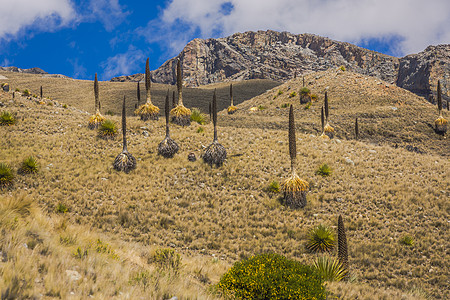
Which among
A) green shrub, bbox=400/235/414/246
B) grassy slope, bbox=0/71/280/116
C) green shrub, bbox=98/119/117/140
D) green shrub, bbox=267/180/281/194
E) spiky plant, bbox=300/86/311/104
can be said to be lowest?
green shrub, bbox=400/235/414/246

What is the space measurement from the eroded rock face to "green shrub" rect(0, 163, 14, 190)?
361 ft

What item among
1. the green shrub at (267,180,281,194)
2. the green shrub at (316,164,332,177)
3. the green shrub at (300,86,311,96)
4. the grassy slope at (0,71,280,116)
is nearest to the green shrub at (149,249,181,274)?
the green shrub at (267,180,281,194)

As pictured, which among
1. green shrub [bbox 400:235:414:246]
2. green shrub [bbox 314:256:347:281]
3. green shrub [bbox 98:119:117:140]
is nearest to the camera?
green shrub [bbox 314:256:347:281]

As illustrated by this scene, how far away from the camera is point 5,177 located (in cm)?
1462

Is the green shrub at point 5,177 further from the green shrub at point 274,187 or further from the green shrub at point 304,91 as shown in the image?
the green shrub at point 304,91

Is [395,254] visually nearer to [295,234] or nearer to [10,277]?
[295,234]

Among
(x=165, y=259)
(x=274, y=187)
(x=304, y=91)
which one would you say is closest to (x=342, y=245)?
(x=165, y=259)

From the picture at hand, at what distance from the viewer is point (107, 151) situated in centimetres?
2067

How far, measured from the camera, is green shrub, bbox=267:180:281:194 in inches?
711

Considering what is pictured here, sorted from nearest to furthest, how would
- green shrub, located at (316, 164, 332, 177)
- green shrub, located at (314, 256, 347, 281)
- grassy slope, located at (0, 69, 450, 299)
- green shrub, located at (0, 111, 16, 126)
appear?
→ 1. green shrub, located at (314, 256, 347, 281)
2. grassy slope, located at (0, 69, 450, 299)
3. green shrub, located at (316, 164, 332, 177)
4. green shrub, located at (0, 111, 16, 126)

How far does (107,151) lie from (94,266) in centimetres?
1699

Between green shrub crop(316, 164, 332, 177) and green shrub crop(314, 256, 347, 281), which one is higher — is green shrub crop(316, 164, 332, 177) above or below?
above

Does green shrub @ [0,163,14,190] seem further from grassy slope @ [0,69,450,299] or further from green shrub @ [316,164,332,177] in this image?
green shrub @ [316,164,332,177]

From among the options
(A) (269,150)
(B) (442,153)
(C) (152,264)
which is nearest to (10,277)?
(C) (152,264)
